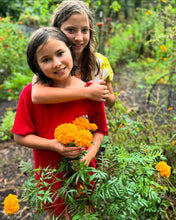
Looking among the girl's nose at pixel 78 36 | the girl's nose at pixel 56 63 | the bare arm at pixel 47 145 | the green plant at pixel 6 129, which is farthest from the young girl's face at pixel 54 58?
the green plant at pixel 6 129

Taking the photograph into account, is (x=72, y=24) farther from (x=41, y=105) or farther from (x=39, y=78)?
(x=41, y=105)

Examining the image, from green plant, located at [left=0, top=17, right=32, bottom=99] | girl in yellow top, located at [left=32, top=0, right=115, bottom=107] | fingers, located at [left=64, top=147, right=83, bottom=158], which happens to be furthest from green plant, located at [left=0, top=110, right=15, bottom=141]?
fingers, located at [left=64, top=147, right=83, bottom=158]

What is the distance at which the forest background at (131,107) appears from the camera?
1170 millimetres

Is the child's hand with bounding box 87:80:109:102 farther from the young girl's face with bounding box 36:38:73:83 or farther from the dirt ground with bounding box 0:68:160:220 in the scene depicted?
the dirt ground with bounding box 0:68:160:220

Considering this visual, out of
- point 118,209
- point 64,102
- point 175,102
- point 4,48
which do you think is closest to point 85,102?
point 64,102

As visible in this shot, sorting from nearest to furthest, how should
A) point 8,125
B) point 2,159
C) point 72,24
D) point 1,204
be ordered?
1. point 72,24
2. point 1,204
3. point 2,159
4. point 8,125

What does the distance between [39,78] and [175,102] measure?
129 inches

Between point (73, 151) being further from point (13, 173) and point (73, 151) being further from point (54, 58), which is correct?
point (13, 173)

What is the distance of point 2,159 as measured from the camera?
2949 millimetres

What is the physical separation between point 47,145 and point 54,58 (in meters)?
0.48

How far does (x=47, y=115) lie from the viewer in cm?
121

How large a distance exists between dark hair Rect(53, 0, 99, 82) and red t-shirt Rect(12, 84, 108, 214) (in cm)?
39

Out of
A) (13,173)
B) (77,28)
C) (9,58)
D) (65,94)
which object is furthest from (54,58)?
(9,58)

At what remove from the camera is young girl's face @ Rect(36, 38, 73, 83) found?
108 cm
